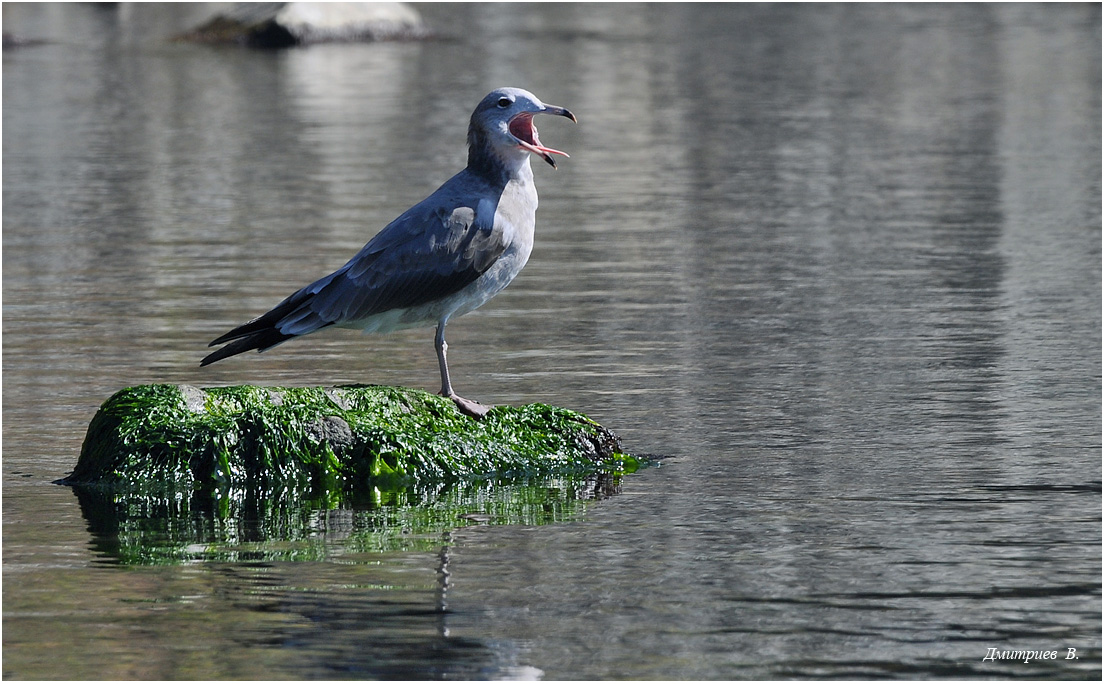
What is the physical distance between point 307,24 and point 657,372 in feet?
128

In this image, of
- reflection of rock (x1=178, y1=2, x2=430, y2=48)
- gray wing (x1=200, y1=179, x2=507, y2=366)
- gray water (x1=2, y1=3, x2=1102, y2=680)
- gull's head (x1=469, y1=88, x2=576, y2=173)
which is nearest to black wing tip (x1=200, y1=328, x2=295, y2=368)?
gray wing (x1=200, y1=179, x2=507, y2=366)

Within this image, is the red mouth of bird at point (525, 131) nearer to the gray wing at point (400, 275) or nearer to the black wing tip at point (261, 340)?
the gray wing at point (400, 275)

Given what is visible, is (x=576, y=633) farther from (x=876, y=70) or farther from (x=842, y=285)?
(x=876, y=70)

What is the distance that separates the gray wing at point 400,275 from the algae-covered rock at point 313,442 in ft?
1.12

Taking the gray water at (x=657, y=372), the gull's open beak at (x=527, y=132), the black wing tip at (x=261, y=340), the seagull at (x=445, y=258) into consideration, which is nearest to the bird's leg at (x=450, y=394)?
the seagull at (x=445, y=258)

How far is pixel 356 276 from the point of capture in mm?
9172

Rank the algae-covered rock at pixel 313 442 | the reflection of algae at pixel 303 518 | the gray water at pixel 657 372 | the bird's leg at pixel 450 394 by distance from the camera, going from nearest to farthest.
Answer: the gray water at pixel 657 372
the reflection of algae at pixel 303 518
the algae-covered rock at pixel 313 442
the bird's leg at pixel 450 394

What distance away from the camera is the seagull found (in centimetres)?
909

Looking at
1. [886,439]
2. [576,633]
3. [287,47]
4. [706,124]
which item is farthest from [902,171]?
[287,47]

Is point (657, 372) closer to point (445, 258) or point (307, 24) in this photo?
point (445, 258)

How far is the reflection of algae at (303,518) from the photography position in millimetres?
7828

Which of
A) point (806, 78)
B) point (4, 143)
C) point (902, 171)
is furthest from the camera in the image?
point (806, 78)

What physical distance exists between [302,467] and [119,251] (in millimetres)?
8967

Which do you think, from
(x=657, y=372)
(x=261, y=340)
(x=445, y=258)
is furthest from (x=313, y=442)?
(x=657, y=372)
